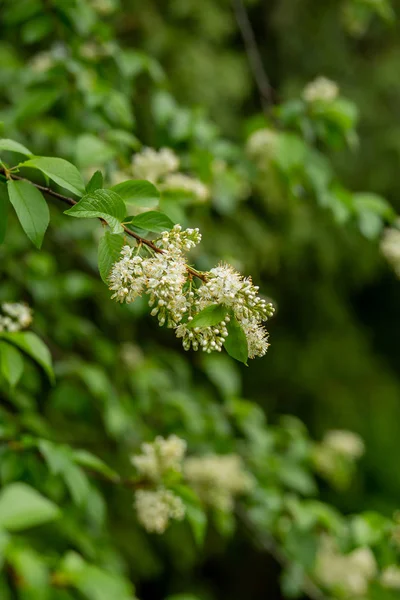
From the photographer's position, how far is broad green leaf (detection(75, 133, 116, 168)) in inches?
→ 66.1

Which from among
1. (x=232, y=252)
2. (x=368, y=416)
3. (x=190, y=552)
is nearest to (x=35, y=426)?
(x=232, y=252)

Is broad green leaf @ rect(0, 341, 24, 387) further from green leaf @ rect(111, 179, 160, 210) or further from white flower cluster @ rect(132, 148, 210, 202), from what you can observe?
white flower cluster @ rect(132, 148, 210, 202)

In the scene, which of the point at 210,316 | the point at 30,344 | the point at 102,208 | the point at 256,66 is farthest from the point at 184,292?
the point at 256,66

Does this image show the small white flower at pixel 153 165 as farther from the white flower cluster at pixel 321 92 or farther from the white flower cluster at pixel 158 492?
the white flower cluster at pixel 158 492

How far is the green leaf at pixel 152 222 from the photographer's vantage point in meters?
1.05

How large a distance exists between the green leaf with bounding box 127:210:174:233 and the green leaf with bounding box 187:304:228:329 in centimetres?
17

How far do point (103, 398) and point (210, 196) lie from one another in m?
0.87

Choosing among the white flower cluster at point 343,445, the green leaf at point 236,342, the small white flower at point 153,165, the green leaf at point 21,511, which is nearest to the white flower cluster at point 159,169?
the small white flower at point 153,165

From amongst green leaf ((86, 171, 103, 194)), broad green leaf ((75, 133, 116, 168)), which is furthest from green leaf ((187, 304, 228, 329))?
broad green leaf ((75, 133, 116, 168))

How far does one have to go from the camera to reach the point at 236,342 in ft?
3.24

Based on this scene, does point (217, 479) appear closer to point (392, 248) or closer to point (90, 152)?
point (392, 248)

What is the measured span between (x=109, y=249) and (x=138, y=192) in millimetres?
165

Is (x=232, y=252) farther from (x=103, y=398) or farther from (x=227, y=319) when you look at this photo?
(x=227, y=319)

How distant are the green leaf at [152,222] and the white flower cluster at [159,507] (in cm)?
90
